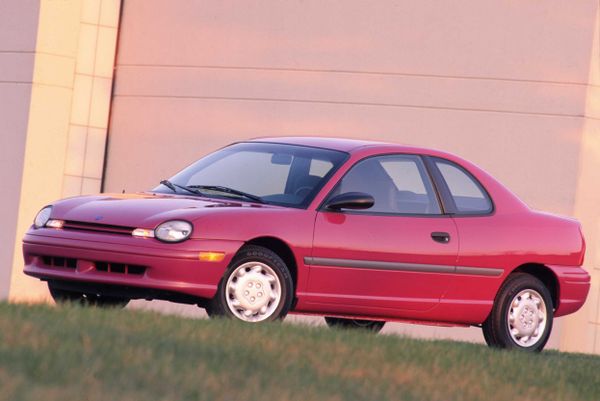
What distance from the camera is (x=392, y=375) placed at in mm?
8414

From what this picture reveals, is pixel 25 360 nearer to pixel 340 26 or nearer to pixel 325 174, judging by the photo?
pixel 325 174

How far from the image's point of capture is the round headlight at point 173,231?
411 inches

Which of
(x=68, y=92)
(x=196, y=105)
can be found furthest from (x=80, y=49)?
(x=196, y=105)

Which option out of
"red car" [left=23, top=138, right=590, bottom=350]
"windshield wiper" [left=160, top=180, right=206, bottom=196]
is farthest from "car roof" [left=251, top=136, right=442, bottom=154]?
"windshield wiper" [left=160, top=180, right=206, bottom=196]

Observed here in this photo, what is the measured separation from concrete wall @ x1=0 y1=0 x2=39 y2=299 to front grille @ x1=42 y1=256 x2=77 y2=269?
468 inches

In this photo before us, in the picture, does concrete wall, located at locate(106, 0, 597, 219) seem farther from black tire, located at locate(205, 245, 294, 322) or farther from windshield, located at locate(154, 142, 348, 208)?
black tire, located at locate(205, 245, 294, 322)

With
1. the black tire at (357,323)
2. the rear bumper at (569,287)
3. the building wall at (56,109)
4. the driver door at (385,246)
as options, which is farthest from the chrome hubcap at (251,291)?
the building wall at (56,109)

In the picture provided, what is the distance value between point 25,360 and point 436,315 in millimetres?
5340

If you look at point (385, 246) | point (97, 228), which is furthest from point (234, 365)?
point (385, 246)

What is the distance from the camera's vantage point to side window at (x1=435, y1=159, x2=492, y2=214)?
40.3 feet

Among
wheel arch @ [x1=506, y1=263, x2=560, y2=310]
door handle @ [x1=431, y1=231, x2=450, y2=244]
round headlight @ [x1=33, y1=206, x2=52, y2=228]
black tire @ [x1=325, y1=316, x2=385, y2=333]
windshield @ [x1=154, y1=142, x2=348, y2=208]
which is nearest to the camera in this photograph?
round headlight @ [x1=33, y1=206, x2=52, y2=228]

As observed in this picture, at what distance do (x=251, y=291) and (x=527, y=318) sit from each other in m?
2.74

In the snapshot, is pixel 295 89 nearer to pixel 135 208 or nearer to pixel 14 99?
pixel 14 99

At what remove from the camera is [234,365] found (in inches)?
311
